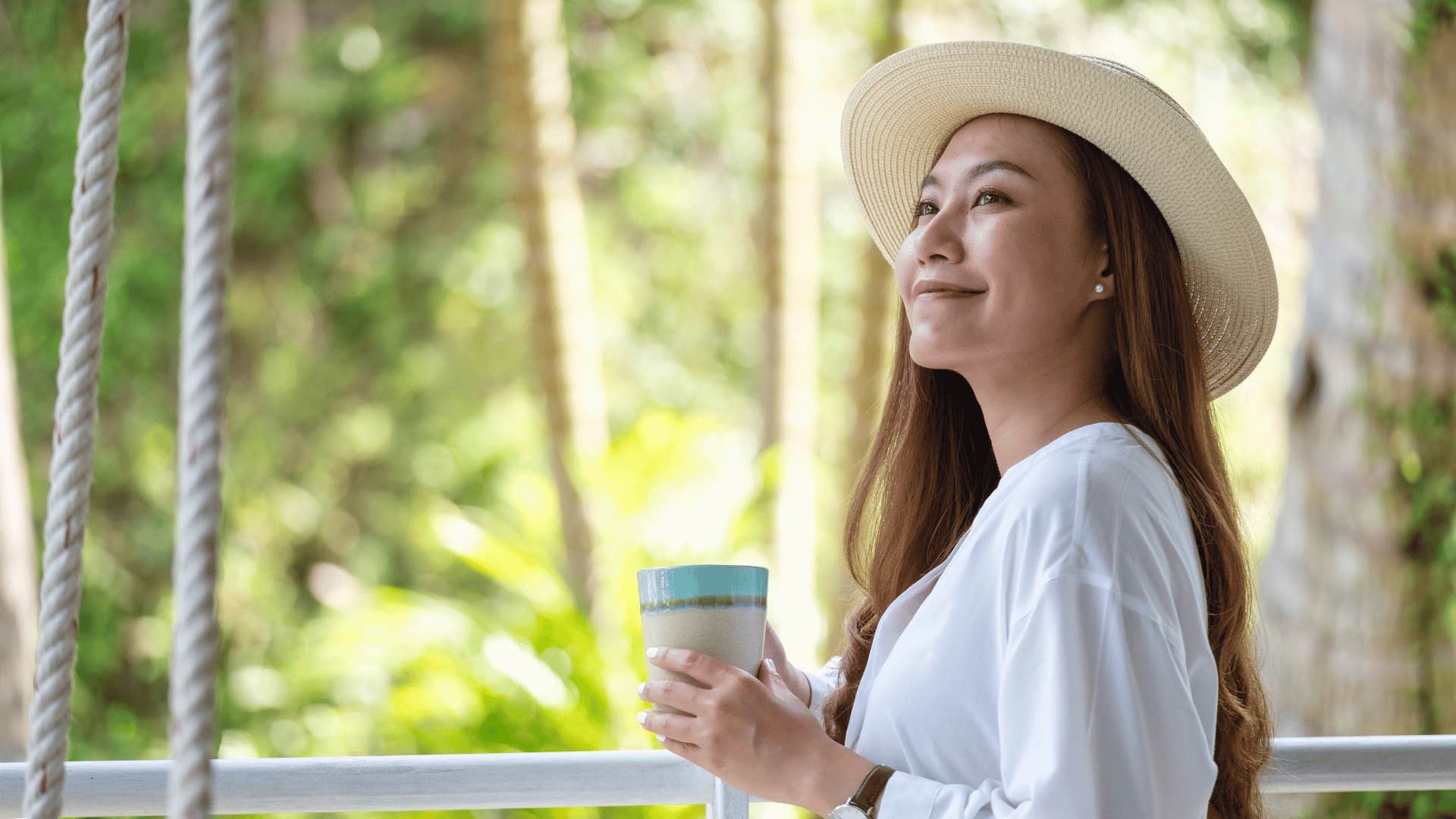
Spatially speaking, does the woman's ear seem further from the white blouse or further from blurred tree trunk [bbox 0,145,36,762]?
blurred tree trunk [bbox 0,145,36,762]

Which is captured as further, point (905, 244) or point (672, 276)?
point (672, 276)

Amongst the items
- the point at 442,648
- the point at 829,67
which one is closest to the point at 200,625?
the point at 442,648

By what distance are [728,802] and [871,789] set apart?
0.71 feet

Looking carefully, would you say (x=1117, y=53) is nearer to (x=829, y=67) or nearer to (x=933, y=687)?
(x=829, y=67)

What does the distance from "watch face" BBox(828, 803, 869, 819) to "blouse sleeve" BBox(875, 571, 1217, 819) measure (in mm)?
68

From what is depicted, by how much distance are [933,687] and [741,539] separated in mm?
3272

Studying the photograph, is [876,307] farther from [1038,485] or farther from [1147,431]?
[1038,485]

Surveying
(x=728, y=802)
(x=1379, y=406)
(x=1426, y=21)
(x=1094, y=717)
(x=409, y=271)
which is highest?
(x=409, y=271)

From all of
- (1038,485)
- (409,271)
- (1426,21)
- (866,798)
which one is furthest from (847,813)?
(409,271)

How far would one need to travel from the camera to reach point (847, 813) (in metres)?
1.08

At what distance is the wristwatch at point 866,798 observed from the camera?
3.55ft

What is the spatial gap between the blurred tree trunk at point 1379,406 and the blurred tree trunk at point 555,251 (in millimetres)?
2289

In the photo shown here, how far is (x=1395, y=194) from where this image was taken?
3104 mm

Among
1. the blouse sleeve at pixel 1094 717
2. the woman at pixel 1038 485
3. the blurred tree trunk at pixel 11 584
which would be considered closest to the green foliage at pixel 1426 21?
the woman at pixel 1038 485
